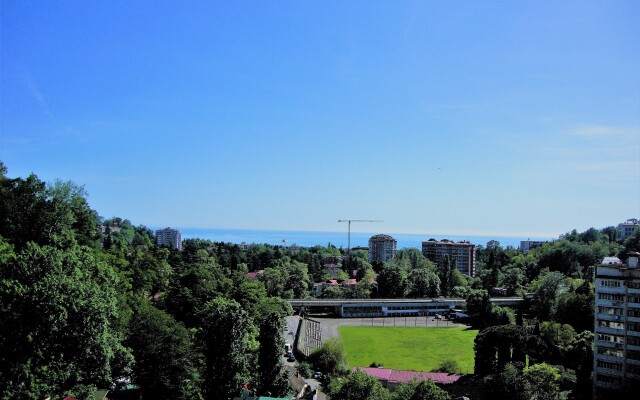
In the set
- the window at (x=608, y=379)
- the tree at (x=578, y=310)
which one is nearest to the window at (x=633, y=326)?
the window at (x=608, y=379)

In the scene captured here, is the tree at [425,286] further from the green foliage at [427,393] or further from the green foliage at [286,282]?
the green foliage at [427,393]

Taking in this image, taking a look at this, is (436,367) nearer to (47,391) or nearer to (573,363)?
(573,363)

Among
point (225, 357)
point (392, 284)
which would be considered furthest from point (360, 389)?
point (392, 284)

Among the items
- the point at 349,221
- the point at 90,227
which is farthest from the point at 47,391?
the point at 349,221

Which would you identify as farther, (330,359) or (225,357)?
(330,359)

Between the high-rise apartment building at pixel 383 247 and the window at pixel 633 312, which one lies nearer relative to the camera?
the window at pixel 633 312

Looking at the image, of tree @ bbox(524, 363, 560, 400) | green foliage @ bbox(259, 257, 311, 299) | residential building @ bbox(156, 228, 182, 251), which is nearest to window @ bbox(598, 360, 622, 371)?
tree @ bbox(524, 363, 560, 400)

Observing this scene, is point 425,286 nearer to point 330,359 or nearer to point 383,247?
point 330,359
